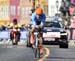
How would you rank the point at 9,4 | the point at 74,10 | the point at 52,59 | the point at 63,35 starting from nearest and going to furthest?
the point at 52,59 < the point at 63,35 < the point at 74,10 < the point at 9,4

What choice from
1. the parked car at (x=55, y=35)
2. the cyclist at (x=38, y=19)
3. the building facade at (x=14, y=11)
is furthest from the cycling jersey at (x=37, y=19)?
the building facade at (x=14, y=11)

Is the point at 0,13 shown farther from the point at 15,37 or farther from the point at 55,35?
the point at 55,35

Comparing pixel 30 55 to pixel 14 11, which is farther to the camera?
pixel 14 11

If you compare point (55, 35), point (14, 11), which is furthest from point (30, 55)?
point (14, 11)

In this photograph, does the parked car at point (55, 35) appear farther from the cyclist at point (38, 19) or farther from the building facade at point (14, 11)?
the building facade at point (14, 11)

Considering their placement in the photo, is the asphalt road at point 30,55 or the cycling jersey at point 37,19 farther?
the cycling jersey at point 37,19

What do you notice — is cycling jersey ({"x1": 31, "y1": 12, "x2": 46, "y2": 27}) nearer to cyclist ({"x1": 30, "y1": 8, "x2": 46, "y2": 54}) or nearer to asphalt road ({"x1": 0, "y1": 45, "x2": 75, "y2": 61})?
cyclist ({"x1": 30, "y1": 8, "x2": 46, "y2": 54})

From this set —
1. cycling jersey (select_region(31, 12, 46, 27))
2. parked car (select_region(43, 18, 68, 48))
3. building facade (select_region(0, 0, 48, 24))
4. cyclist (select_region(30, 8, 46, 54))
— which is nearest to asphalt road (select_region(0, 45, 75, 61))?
cyclist (select_region(30, 8, 46, 54))

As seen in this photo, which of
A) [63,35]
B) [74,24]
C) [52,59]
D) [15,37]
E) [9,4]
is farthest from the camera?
[9,4]

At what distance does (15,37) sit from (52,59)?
12912 mm

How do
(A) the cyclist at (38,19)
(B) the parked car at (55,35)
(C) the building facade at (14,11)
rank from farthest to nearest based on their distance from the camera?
(C) the building facade at (14,11)
(B) the parked car at (55,35)
(A) the cyclist at (38,19)

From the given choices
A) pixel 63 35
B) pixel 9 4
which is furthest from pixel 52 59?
pixel 9 4

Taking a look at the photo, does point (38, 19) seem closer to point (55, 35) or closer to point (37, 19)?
point (37, 19)

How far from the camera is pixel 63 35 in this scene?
23031 mm
